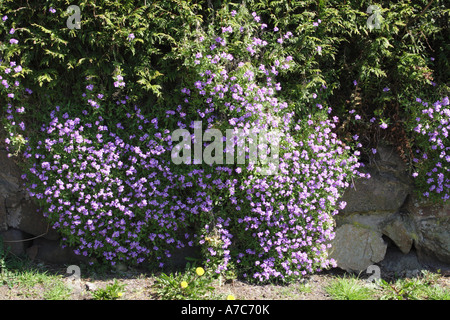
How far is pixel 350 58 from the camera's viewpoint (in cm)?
427

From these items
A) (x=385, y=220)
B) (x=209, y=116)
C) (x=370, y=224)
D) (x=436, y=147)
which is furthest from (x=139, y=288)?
(x=436, y=147)

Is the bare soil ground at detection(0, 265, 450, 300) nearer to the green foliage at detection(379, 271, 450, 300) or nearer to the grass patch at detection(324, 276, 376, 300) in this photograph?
the grass patch at detection(324, 276, 376, 300)

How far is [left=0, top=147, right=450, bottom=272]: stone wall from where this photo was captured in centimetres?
421

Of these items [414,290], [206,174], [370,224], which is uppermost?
[206,174]

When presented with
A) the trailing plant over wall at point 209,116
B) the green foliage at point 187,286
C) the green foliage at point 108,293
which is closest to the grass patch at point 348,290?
the trailing plant over wall at point 209,116

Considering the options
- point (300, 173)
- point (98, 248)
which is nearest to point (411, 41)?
point (300, 173)

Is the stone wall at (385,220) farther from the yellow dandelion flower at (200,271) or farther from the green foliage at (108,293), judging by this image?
the green foliage at (108,293)

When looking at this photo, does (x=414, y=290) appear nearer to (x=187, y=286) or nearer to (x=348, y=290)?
(x=348, y=290)

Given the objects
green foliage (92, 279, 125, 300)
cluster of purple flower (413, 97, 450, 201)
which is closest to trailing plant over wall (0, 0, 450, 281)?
cluster of purple flower (413, 97, 450, 201)

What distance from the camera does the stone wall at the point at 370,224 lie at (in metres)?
4.21

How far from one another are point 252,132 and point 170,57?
0.97 metres

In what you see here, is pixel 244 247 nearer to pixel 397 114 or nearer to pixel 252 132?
pixel 252 132

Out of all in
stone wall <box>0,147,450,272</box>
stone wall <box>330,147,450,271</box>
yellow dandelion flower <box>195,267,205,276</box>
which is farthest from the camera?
stone wall <box>330,147,450,271</box>

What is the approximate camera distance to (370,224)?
4402 mm
